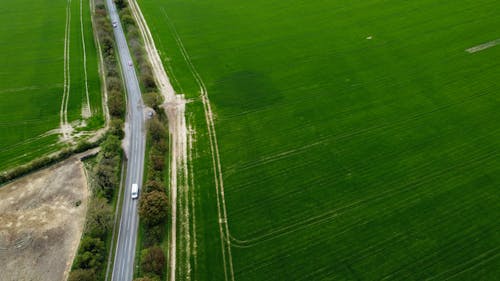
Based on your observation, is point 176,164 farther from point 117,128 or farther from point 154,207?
point 117,128

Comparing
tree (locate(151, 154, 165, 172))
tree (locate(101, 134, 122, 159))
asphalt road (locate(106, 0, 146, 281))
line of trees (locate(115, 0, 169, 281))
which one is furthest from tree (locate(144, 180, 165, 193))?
tree (locate(101, 134, 122, 159))

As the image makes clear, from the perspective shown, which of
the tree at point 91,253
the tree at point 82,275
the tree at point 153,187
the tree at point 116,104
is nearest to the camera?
A: the tree at point 82,275

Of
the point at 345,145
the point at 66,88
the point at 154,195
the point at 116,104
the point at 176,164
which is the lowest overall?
the point at 345,145

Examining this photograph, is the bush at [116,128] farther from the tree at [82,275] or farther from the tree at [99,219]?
the tree at [82,275]

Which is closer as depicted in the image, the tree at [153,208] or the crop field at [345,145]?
the crop field at [345,145]

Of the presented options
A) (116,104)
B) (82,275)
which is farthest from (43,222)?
(116,104)

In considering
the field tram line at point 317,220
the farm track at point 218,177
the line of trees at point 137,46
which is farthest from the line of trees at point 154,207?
the line of trees at point 137,46

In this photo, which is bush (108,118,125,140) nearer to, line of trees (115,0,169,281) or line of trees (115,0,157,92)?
line of trees (115,0,169,281)

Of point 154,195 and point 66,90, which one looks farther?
point 66,90
